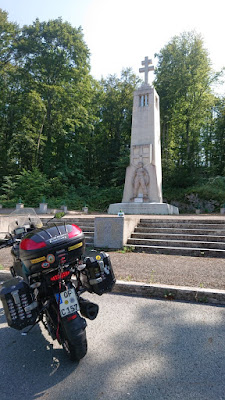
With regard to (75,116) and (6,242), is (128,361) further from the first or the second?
(75,116)

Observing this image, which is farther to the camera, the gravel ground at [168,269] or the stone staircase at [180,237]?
the stone staircase at [180,237]

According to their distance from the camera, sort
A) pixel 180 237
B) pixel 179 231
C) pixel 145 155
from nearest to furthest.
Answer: pixel 180 237 < pixel 179 231 < pixel 145 155

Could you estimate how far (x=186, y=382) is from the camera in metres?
1.74

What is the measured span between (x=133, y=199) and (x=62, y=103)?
47.1 feet

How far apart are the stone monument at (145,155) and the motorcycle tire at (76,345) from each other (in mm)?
12222

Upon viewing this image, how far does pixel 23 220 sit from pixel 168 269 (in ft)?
9.50

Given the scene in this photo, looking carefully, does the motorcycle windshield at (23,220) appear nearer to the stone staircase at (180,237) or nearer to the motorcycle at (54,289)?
the motorcycle at (54,289)

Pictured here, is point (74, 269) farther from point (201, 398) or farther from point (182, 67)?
point (182, 67)

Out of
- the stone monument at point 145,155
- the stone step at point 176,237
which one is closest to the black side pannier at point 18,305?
the stone step at point 176,237

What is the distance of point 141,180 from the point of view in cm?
1473

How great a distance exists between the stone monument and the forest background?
20.7ft

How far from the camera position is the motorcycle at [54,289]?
1.91 m

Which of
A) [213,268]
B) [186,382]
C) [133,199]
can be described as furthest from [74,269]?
[133,199]

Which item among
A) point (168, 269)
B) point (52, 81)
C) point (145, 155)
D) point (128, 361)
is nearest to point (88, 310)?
point (128, 361)
